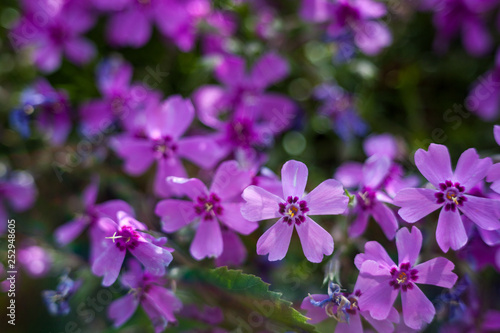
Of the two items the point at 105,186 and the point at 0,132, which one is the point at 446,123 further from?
the point at 0,132

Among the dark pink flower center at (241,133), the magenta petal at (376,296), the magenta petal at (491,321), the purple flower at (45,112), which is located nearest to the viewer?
the magenta petal at (376,296)

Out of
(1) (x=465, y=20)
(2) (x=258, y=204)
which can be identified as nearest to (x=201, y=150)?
(2) (x=258, y=204)

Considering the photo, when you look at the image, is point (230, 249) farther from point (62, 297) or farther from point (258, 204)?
point (62, 297)

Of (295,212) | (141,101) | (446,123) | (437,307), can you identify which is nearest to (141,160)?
(141,101)

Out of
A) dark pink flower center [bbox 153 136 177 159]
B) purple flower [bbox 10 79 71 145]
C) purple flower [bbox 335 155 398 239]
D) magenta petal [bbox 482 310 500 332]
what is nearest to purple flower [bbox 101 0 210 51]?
purple flower [bbox 10 79 71 145]

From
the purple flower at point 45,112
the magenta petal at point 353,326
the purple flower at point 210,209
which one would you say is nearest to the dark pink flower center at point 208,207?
the purple flower at point 210,209

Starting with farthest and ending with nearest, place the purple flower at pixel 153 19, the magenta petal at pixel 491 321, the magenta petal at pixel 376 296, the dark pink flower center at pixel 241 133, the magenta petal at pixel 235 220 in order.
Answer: the purple flower at pixel 153 19 → the dark pink flower center at pixel 241 133 → the magenta petal at pixel 491 321 → the magenta petal at pixel 235 220 → the magenta petal at pixel 376 296

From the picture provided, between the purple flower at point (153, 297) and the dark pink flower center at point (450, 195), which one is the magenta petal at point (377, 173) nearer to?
the dark pink flower center at point (450, 195)
